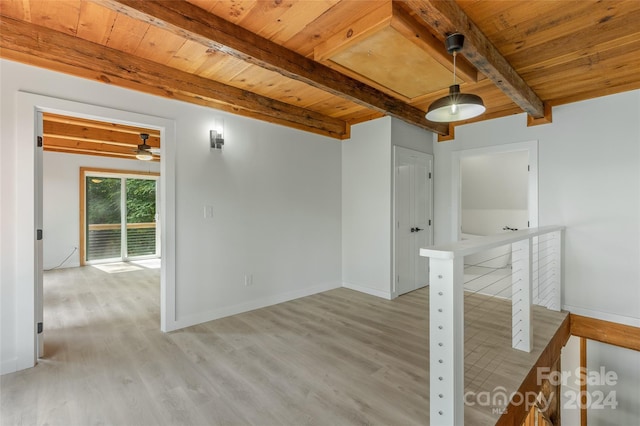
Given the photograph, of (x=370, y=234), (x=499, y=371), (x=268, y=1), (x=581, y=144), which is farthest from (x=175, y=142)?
(x=581, y=144)

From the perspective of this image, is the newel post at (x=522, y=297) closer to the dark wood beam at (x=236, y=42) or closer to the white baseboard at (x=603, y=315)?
the white baseboard at (x=603, y=315)

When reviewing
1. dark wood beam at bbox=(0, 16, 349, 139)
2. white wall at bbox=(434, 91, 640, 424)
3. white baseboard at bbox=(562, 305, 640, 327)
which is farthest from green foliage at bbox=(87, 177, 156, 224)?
white baseboard at bbox=(562, 305, 640, 327)

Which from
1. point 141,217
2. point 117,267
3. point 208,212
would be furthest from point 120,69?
point 141,217

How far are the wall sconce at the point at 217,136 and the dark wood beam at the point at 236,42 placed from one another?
1.21 meters

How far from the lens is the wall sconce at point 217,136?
326 cm

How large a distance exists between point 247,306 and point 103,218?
5.13 metres

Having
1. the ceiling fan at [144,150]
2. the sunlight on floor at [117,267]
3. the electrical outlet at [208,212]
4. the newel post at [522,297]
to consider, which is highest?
the ceiling fan at [144,150]

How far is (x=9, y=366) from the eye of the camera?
220 cm

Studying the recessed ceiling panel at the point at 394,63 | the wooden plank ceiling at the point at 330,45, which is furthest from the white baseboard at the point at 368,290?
the recessed ceiling panel at the point at 394,63

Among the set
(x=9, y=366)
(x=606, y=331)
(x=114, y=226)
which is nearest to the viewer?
(x=9, y=366)

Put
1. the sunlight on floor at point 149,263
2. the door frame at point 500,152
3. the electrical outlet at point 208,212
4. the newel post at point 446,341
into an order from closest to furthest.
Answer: the newel post at point 446,341 → the electrical outlet at point 208,212 → the door frame at point 500,152 → the sunlight on floor at point 149,263

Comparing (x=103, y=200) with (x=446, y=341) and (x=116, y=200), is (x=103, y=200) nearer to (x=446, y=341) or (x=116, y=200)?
(x=116, y=200)

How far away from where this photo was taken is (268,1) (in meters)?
1.84

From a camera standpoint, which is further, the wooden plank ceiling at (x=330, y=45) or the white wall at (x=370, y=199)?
the white wall at (x=370, y=199)
